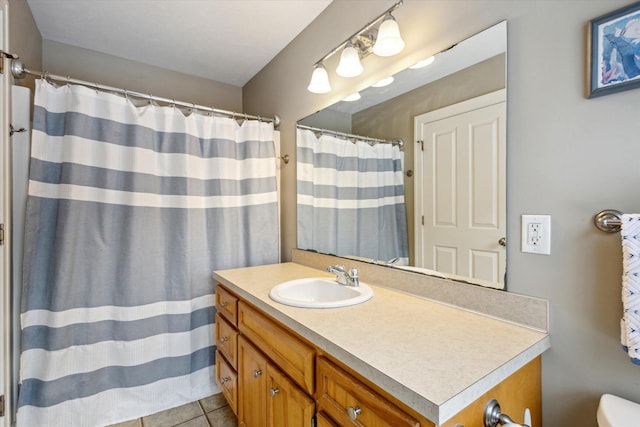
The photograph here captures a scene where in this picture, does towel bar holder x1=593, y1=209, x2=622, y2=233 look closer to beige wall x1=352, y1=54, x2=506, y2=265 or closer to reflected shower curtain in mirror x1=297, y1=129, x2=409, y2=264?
beige wall x1=352, y1=54, x2=506, y2=265

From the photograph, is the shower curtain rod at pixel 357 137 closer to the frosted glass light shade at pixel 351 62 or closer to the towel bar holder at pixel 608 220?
the frosted glass light shade at pixel 351 62

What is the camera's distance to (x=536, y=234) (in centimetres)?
90

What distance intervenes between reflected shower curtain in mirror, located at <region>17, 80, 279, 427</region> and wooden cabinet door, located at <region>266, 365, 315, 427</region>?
0.99 m

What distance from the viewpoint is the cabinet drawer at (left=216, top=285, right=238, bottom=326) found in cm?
147

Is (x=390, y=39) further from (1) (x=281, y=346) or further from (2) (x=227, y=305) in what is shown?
(2) (x=227, y=305)

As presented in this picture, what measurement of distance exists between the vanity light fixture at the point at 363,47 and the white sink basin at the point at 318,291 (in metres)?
1.03

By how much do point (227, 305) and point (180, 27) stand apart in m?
1.75

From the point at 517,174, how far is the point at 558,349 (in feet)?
1.75

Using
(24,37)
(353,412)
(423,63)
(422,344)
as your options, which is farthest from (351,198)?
(24,37)

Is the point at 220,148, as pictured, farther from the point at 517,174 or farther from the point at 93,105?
the point at 517,174

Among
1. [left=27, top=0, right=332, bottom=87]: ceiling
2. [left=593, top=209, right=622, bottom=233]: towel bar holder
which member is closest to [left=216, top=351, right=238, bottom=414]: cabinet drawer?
[left=593, top=209, right=622, bottom=233]: towel bar holder

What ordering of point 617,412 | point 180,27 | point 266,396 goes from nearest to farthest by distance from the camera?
point 617,412 < point 266,396 < point 180,27

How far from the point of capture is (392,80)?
137 centimetres

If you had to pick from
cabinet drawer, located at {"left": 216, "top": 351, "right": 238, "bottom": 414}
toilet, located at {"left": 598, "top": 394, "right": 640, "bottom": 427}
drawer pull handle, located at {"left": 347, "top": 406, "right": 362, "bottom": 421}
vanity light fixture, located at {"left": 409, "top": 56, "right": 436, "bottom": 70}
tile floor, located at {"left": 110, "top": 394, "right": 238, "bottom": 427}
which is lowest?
tile floor, located at {"left": 110, "top": 394, "right": 238, "bottom": 427}
